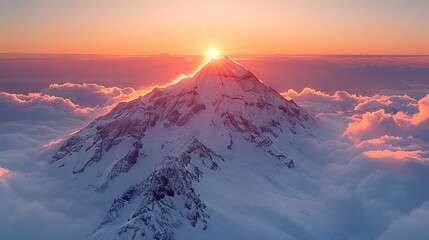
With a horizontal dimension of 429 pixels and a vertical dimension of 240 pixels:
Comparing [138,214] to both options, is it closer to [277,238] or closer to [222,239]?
[222,239]

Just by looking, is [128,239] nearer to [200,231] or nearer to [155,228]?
[155,228]

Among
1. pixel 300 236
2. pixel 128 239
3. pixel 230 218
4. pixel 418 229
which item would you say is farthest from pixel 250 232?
pixel 418 229

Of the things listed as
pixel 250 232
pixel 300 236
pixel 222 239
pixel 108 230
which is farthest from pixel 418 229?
pixel 108 230

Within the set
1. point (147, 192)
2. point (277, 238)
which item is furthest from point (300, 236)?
point (147, 192)

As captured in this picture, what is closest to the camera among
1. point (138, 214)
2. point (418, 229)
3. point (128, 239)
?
point (128, 239)

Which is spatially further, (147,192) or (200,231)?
(147,192)

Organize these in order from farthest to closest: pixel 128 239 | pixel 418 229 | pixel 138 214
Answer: pixel 418 229
pixel 138 214
pixel 128 239

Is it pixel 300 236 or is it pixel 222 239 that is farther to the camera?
pixel 300 236

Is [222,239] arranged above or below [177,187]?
below
